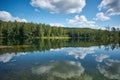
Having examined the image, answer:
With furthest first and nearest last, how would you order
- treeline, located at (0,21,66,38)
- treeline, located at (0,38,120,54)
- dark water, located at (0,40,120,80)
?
treeline, located at (0,21,66,38) → treeline, located at (0,38,120,54) → dark water, located at (0,40,120,80)

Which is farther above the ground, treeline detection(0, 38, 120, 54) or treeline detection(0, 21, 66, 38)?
treeline detection(0, 21, 66, 38)

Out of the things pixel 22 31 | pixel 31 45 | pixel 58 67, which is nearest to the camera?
pixel 58 67

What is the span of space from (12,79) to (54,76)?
16.2 feet

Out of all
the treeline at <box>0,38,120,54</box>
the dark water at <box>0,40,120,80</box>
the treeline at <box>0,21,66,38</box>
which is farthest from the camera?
the treeline at <box>0,21,66,38</box>

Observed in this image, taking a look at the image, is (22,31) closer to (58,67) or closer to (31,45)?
(31,45)

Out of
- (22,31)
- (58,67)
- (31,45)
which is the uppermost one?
(22,31)

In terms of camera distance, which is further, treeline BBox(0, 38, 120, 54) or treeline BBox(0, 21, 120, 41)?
treeline BBox(0, 21, 120, 41)

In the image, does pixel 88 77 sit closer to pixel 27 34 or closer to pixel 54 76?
pixel 54 76

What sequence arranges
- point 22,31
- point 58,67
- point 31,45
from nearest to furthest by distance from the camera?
point 58,67, point 31,45, point 22,31

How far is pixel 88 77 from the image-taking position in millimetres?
20188

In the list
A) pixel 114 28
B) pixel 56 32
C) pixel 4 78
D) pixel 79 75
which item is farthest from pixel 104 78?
pixel 114 28

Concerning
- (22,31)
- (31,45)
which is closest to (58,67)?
(31,45)

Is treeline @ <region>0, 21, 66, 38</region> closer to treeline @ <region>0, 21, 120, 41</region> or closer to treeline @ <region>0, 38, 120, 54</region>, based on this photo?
treeline @ <region>0, 21, 120, 41</region>

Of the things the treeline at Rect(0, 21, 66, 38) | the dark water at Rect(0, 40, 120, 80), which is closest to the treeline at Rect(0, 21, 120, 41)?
the treeline at Rect(0, 21, 66, 38)
